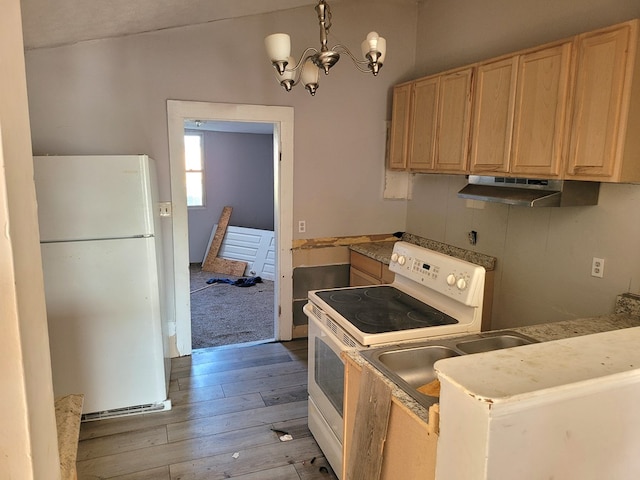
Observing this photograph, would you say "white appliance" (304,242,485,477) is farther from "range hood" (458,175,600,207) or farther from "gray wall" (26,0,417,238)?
"gray wall" (26,0,417,238)

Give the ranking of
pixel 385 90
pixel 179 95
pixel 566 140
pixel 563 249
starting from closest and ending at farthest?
1. pixel 566 140
2. pixel 563 249
3. pixel 179 95
4. pixel 385 90

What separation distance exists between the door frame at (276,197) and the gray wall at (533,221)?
1260 millimetres

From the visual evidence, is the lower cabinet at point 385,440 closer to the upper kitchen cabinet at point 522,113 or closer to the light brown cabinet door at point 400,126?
the upper kitchen cabinet at point 522,113

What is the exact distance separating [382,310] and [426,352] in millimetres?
482

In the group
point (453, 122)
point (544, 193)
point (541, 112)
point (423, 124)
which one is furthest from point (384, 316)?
point (423, 124)

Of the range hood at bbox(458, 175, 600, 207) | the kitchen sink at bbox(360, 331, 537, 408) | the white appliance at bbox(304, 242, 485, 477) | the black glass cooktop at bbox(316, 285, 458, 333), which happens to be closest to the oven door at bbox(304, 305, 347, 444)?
the white appliance at bbox(304, 242, 485, 477)

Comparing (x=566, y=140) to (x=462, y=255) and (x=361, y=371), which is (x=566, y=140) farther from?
(x=361, y=371)

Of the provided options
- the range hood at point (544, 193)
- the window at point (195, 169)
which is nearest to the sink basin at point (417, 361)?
the range hood at point (544, 193)

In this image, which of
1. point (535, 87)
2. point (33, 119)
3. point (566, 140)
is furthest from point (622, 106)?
point (33, 119)

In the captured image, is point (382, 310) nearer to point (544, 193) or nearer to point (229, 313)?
point (544, 193)

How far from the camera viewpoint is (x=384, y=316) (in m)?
2.11

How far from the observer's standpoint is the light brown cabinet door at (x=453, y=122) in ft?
9.46

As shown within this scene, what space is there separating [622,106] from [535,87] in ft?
→ 1.66

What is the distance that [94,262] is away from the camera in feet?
8.36
